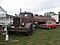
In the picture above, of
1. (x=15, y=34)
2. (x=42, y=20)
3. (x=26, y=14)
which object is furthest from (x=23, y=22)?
(x=42, y=20)

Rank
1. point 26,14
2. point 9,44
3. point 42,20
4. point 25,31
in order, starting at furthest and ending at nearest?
1. point 42,20
2. point 26,14
3. point 25,31
4. point 9,44

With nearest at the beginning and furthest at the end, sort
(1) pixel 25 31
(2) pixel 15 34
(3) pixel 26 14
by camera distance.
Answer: (1) pixel 25 31, (2) pixel 15 34, (3) pixel 26 14

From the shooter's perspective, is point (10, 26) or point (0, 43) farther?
point (10, 26)

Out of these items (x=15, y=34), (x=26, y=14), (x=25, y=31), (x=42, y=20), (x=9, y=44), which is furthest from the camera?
(x=42, y=20)

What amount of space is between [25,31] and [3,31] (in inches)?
101

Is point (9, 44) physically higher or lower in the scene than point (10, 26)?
lower

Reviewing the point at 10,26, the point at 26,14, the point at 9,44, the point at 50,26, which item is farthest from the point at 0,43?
the point at 50,26

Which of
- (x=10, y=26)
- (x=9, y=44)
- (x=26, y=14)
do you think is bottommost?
(x=9, y=44)

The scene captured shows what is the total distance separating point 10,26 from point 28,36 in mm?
1829

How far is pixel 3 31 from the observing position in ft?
46.3

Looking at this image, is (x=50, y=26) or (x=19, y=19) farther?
(x=50, y=26)

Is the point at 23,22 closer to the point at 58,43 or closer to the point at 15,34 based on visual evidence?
the point at 15,34

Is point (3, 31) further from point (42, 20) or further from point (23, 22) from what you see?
point (42, 20)

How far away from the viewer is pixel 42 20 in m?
19.1
